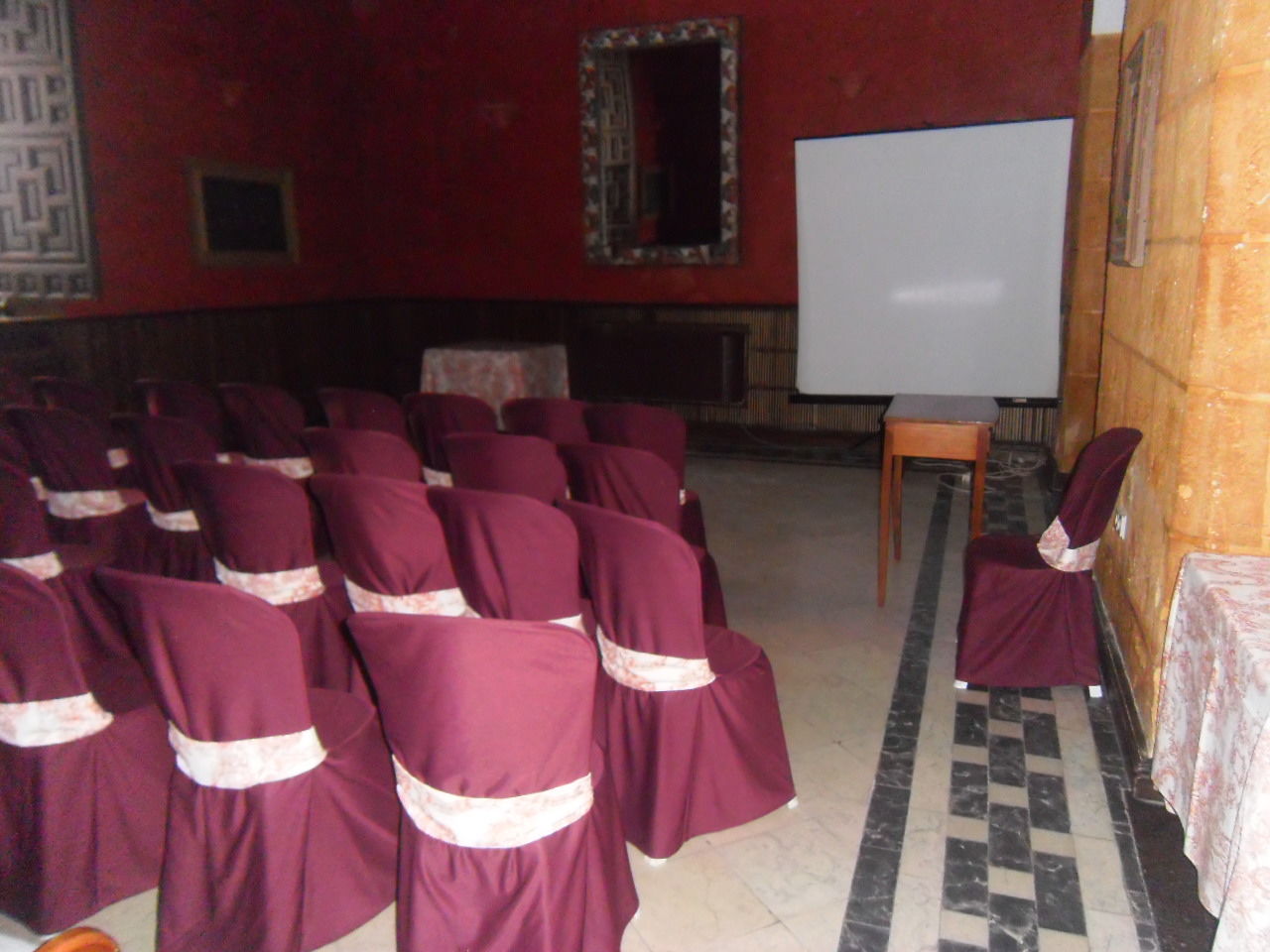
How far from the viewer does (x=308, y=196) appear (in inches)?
319

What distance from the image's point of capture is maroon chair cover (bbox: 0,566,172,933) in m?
2.16

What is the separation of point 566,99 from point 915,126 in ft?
9.51

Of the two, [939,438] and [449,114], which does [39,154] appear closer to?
[449,114]

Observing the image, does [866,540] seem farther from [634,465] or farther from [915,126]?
[915,126]

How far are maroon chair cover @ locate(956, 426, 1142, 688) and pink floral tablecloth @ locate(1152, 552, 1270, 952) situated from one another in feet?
2.26

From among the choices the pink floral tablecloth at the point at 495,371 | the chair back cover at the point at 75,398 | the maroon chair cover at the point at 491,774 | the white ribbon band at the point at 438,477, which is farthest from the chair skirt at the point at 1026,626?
the pink floral tablecloth at the point at 495,371

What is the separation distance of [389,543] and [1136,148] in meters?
2.93

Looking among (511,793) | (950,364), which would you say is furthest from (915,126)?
(511,793)

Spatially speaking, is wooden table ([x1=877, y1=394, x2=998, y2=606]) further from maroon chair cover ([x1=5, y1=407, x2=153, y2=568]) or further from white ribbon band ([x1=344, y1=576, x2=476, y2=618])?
maroon chair cover ([x1=5, y1=407, x2=153, y2=568])

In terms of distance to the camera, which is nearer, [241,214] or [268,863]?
[268,863]

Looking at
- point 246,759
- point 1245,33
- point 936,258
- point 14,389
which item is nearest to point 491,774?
point 246,759

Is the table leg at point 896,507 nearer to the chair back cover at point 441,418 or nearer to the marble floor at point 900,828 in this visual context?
the marble floor at point 900,828

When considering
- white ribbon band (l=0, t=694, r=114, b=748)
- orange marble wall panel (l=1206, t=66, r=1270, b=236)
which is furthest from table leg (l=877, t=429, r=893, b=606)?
white ribbon band (l=0, t=694, r=114, b=748)

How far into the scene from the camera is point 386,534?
2.70 m
